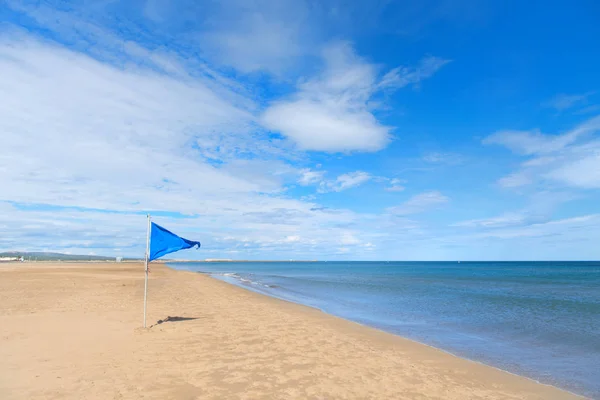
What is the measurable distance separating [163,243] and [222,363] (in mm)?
5729

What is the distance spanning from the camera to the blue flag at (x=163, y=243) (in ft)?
42.6

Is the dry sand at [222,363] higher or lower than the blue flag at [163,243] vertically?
lower

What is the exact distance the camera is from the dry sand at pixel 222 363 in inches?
280

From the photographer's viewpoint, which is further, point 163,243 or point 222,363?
point 163,243

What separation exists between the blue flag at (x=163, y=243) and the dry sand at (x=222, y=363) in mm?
2518

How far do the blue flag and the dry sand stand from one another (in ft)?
8.26

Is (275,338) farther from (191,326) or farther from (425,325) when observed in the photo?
(425,325)

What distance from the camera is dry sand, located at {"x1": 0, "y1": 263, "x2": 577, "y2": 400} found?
7.11m

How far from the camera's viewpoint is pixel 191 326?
43.8 ft

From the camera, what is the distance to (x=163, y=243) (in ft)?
43.1

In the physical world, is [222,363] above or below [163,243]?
below

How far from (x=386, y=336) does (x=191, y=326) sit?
7072 millimetres

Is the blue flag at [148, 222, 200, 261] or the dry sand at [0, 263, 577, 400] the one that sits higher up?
the blue flag at [148, 222, 200, 261]

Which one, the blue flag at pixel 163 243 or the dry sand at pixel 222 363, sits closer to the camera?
the dry sand at pixel 222 363
